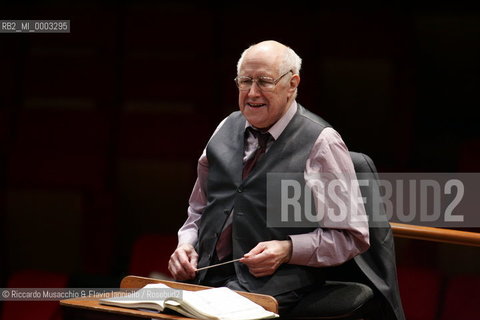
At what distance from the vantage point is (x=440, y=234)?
0.88 m

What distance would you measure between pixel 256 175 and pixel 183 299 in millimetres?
176

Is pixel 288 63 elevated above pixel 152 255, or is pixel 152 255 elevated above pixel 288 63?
pixel 288 63

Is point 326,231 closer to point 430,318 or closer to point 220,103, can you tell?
point 430,318

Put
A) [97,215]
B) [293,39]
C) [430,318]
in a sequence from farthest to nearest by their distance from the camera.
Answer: [293,39], [97,215], [430,318]

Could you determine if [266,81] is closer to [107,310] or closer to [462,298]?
[107,310]

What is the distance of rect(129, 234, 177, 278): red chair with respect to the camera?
1204mm

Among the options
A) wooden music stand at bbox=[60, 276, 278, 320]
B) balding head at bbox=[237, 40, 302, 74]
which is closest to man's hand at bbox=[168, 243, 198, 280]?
wooden music stand at bbox=[60, 276, 278, 320]

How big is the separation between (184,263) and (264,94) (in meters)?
0.19

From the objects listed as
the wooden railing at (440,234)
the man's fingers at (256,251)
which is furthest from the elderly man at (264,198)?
the wooden railing at (440,234)

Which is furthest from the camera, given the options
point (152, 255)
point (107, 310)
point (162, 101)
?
point (162, 101)

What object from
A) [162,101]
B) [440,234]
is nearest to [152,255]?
[162,101]

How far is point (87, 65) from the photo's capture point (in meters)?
1.53

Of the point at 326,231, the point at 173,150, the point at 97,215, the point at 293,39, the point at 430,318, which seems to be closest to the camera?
the point at 326,231

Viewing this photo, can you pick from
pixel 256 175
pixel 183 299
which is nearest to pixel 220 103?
pixel 256 175
